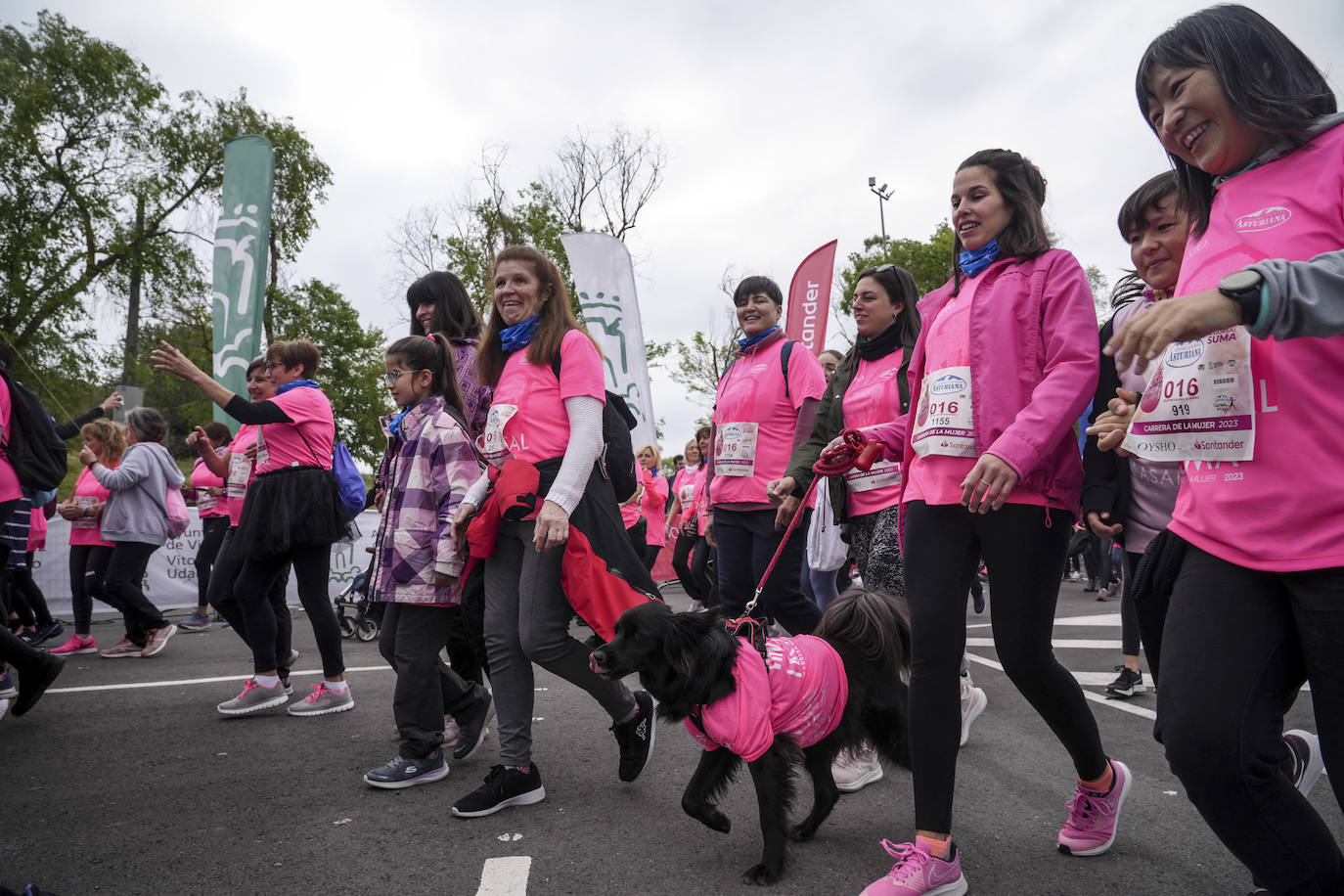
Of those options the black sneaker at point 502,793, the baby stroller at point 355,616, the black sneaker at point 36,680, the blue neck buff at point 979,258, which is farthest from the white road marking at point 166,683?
the blue neck buff at point 979,258

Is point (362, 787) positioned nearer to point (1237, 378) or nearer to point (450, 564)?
point (450, 564)

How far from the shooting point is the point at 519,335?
3404 mm

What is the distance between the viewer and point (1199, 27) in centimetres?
161

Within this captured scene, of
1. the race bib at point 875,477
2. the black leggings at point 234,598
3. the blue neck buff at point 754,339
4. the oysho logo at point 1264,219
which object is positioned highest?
the blue neck buff at point 754,339

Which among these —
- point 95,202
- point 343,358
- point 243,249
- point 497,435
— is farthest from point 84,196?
point 497,435

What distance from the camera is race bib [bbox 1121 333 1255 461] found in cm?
149

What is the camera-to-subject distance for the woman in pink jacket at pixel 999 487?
2.16m

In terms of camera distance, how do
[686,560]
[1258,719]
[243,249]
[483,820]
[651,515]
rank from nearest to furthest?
[1258,719] < [483,820] < [686,560] < [651,515] < [243,249]

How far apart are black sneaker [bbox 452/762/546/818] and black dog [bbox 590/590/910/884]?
80 cm

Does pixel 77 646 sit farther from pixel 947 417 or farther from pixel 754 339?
pixel 947 417

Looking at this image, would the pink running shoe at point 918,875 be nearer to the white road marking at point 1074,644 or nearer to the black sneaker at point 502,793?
the black sneaker at point 502,793

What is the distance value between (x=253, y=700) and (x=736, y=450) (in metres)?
3.20

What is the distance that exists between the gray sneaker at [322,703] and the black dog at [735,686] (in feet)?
9.40

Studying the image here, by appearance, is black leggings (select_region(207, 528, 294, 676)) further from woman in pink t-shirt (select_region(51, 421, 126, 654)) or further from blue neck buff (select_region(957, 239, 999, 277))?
blue neck buff (select_region(957, 239, 999, 277))
